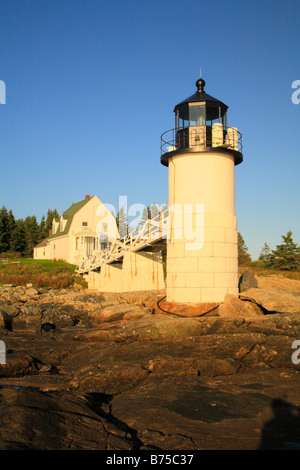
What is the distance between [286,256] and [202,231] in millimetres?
28442

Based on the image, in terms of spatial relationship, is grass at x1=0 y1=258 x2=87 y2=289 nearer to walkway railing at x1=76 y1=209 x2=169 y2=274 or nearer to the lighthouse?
walkway railing at x1=76 y1=209 x2=169 y2=274

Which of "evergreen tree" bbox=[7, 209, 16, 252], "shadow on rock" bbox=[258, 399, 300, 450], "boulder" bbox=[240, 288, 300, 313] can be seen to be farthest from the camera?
"evergreen tree" bbox=[7, 209, 16, 252]

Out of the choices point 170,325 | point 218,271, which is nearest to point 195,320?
point 170,325

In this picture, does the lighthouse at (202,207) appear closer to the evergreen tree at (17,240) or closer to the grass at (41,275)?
the grass at (41,275)

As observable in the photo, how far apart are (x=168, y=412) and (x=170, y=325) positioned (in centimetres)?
495

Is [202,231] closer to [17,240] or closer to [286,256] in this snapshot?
[286,256]

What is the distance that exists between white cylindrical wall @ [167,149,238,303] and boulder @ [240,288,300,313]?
734mm

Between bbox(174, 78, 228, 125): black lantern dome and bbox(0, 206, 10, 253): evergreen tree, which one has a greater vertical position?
bbox(174, 78, 228, 125): black lantern dome

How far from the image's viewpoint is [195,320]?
1141 centimetres

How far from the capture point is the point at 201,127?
14383mm

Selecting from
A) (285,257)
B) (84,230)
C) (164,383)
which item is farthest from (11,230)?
(164,383)

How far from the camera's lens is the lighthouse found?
13.5m

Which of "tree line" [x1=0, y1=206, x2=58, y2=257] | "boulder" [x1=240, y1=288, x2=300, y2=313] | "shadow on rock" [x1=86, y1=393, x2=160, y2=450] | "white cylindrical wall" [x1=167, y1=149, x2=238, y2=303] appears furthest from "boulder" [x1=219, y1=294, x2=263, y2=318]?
"tree line" [x1=0, y1=206, x2=58, y2=257]

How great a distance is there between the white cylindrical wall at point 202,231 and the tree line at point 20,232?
4952cm
